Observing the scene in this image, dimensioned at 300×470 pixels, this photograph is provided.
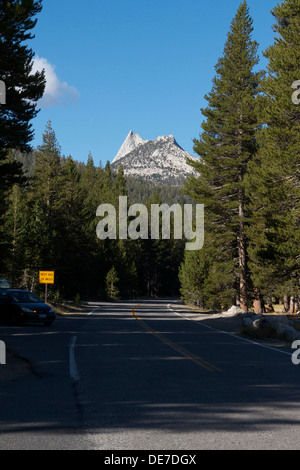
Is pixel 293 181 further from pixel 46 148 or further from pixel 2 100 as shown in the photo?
pixel 46 148

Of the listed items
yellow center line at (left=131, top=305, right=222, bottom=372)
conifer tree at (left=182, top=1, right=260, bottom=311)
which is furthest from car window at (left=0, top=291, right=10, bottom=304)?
conifer tree at (left=182, top=1, right=260, bottom=311)

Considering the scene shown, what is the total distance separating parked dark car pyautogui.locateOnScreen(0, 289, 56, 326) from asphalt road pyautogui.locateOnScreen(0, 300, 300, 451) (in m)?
7.96

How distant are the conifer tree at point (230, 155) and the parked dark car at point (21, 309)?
18400 mm

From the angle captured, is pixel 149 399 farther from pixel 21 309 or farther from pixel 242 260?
pixel 242 260

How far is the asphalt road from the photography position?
5.57m

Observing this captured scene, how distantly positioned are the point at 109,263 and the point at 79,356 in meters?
80.4

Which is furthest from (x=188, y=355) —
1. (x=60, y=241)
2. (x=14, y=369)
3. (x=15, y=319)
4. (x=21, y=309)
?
(x=60, y=241)

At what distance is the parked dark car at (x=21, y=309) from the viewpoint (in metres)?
22.8

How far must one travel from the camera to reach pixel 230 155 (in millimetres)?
38750

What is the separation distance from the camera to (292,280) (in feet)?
95.3

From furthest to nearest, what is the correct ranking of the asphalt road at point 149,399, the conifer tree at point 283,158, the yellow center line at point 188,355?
the conifer tree at point 283,158
the yellow center line at point 188,355
the asphalt road at point 149,399

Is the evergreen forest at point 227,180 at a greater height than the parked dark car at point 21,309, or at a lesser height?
greater

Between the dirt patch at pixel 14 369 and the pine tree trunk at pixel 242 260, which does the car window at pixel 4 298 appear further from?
the pine tree trunk at pixel 242 260

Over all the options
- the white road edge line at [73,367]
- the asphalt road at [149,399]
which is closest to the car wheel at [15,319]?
the white road edge line at [73,367]
